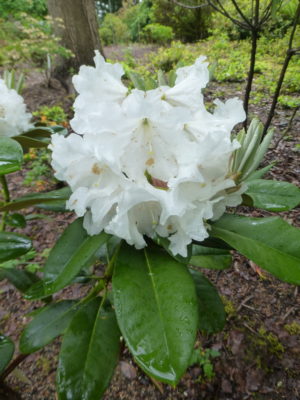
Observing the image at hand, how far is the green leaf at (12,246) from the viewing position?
90cm

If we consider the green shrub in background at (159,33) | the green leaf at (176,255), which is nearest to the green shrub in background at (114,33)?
the green shrub in background at (159,33)

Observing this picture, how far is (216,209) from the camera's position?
77 cm

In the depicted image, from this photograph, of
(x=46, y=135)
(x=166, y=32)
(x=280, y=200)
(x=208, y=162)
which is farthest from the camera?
(x=166, y=32)

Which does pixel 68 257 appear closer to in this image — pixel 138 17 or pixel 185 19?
pixel 185 19

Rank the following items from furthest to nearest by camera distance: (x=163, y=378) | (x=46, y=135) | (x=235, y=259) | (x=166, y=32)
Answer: (x=166, y=32) → (x=235, y=259) → (x=46, y=135) → (x=163, y=378)

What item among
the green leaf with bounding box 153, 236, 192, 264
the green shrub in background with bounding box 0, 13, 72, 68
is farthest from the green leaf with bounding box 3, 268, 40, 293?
the green shrub in background with bounding box 0, 13, 72, 68

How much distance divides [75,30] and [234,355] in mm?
4984

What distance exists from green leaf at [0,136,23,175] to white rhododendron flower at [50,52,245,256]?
83mm

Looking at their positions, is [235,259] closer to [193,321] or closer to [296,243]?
[296,243]

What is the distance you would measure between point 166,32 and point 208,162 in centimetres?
1153

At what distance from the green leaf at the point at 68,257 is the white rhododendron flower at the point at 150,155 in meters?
0.06

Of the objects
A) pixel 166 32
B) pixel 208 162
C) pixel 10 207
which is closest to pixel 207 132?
pixel 208 162

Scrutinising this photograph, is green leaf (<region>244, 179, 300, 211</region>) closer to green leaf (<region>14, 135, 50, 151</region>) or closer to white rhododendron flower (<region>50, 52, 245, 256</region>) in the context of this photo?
white rhododendron flower (<region>50, 52, 245, 256</region>)

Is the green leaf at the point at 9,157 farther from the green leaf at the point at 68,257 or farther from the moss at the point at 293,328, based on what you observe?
the moss at the point at 293,328
